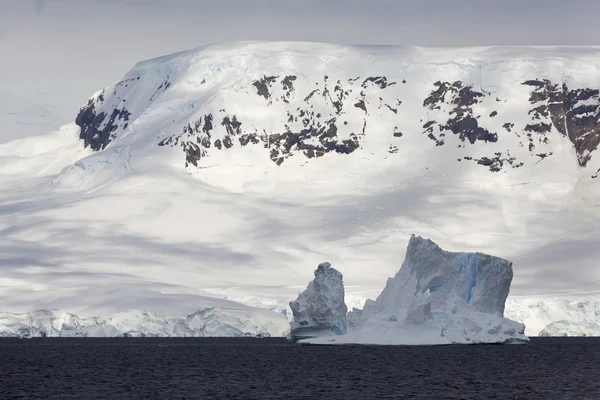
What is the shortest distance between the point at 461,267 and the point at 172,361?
44.5 meters

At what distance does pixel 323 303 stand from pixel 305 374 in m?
40.0

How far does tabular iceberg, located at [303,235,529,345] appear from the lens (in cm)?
15675

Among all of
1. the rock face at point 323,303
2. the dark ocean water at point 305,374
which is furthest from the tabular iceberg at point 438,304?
the dark ocean water at point 305,374

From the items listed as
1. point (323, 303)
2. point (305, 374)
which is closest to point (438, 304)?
point (323, 303)

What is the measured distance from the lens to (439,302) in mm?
165000

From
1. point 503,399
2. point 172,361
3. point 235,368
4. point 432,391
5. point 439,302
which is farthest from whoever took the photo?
point 439,302

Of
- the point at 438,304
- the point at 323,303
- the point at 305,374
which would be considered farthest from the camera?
the point at 323,303

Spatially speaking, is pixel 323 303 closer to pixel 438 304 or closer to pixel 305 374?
pixel 438 304

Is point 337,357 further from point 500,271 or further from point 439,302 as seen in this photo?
point 500,271

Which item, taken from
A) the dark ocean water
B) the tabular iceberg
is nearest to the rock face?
the tabular iceberg

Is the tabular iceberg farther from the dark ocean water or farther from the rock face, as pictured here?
the dark ocean water

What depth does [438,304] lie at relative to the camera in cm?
16488

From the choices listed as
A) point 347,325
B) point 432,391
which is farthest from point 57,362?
point 432,391

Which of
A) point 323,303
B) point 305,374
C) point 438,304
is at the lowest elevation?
point 305,374
